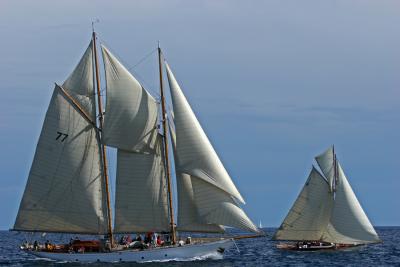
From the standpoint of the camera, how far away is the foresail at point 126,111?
63.3 metres

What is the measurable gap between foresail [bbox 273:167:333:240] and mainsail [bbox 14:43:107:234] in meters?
20.9

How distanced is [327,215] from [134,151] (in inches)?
940

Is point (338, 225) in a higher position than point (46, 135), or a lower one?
lower

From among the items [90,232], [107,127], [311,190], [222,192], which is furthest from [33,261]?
[311,190]

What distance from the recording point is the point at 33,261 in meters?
70.4

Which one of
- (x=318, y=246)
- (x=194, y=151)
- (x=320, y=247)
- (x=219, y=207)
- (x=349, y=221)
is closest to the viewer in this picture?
(x=194, y=151)

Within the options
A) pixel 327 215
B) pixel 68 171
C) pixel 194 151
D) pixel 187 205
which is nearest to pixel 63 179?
pixel 68 171

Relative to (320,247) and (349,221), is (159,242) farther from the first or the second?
(320,247)

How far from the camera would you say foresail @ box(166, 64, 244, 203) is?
199 ft

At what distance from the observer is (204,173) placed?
6078 cm

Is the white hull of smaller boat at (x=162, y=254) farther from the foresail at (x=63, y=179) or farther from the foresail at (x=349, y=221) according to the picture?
the foresail at (x=349, y=221)

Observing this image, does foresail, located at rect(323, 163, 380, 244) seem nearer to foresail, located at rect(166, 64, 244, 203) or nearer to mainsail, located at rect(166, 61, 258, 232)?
mainsail, located at rect(166, 61, 258, 232)

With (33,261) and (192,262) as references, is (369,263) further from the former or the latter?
(33,261)

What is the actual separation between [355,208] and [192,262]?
2157 centimetres
